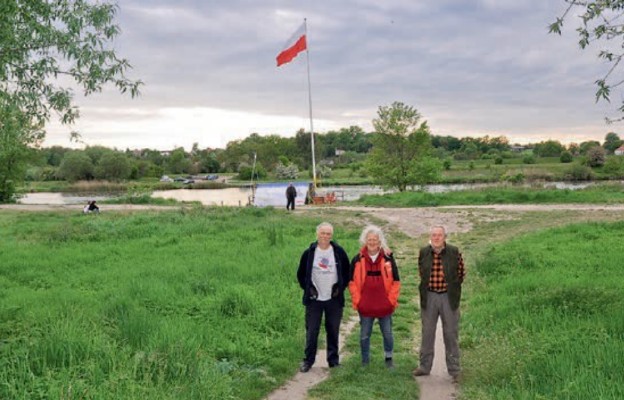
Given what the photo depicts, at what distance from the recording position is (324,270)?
268 inches

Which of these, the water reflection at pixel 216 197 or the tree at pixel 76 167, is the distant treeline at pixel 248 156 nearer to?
the tree at pixel 76 167

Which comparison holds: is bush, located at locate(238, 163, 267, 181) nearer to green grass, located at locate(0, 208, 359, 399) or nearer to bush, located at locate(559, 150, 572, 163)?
bush, located at locate(559, 150, 572, 163)

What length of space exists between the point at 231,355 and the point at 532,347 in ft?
12.6

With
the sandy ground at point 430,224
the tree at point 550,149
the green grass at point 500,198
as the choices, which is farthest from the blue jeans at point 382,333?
the tree at point 550,149

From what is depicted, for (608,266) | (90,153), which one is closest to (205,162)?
(90,153)

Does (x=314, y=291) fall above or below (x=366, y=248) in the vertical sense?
below

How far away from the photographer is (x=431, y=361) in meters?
6.71

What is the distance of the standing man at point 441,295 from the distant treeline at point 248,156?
88.5 metres

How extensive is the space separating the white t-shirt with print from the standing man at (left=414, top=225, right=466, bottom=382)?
116 cm

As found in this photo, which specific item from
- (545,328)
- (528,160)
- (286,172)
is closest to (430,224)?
(545,328)

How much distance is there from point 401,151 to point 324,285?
38285 mm

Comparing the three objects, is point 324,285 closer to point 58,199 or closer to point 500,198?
point 500,198

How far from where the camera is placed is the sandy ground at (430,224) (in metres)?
6.20

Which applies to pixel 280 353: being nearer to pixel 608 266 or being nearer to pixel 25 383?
pixel 25 383
